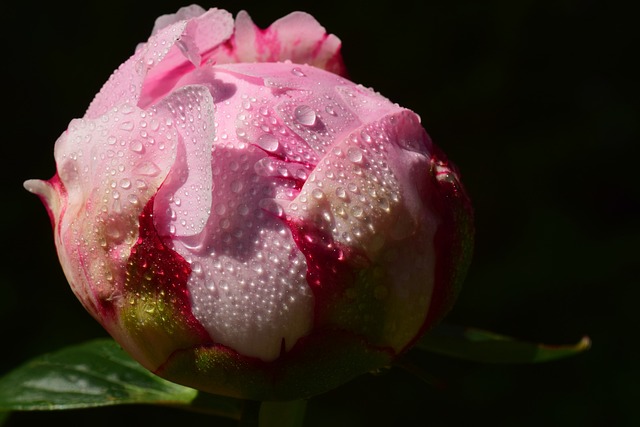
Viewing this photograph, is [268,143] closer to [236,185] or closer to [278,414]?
[236,185]

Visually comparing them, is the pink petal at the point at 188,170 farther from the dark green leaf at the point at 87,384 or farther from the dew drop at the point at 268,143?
the dark green leaf at the point at 87,384

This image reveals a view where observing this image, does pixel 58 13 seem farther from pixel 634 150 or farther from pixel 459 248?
pixel 459 248

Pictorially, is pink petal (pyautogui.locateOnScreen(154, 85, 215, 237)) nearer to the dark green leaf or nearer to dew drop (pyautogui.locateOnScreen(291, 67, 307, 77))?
dew drop (pyautogui.locateOnScreen(291, 67, 307, 77))

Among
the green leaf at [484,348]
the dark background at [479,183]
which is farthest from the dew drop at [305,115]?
the dark background at [479,183]

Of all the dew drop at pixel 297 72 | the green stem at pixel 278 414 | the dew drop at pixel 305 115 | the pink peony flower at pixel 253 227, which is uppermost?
the dew drop at pixel 297 72

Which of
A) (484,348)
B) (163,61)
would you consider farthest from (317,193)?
(484,348)

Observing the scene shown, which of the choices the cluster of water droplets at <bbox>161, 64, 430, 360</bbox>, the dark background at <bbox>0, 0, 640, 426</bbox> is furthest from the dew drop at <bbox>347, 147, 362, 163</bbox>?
the dark background at <bbox>0, 0, 640, 426</bbox>

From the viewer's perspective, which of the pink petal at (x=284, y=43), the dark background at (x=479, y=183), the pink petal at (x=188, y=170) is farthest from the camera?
the dark background at (x=479, y=183)
